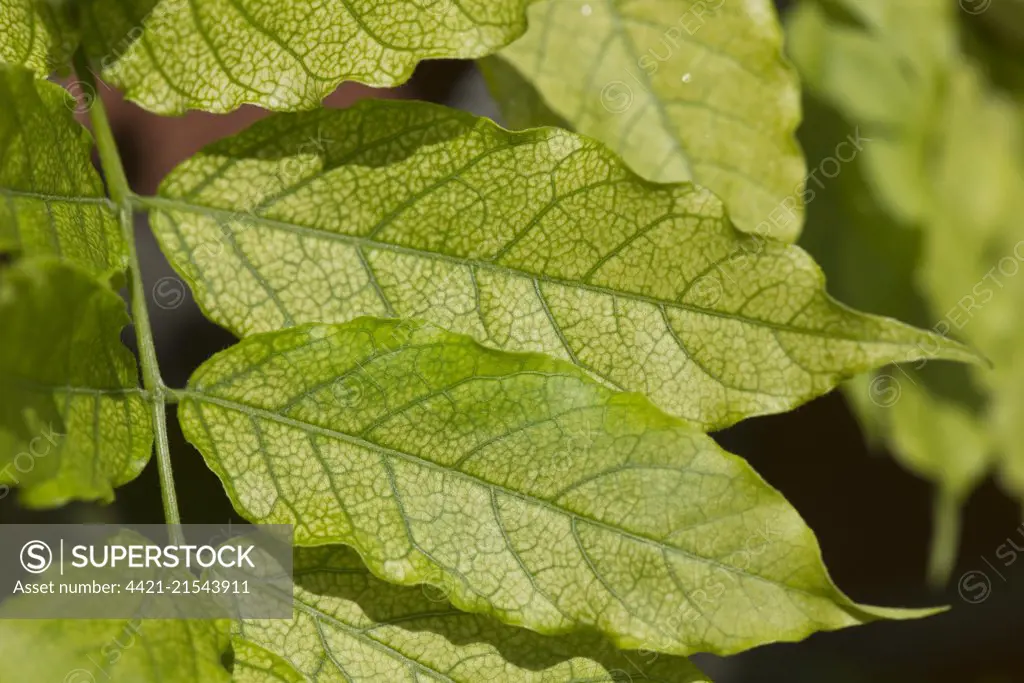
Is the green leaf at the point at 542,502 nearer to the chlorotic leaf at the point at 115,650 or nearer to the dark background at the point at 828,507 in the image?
the chlorotic leaf at the point at 115,650

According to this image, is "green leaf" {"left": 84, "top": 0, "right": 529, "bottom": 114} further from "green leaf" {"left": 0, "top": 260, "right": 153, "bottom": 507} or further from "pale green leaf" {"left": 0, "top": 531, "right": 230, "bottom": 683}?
"pale green leaf" {"left": 0, "top": 531, "right": 230, "bottom": 683}

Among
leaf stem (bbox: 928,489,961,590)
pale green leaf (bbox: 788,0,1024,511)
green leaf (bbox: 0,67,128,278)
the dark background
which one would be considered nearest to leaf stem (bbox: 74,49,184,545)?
green leaf (bbox: 0,67,128,278)

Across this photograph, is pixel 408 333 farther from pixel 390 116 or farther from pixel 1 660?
pixel 1 660

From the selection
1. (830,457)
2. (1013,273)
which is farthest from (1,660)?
(830,457)

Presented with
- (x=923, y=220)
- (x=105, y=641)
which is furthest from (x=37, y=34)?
(x=923, y=220)

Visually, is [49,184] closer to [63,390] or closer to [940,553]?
[63,390]
